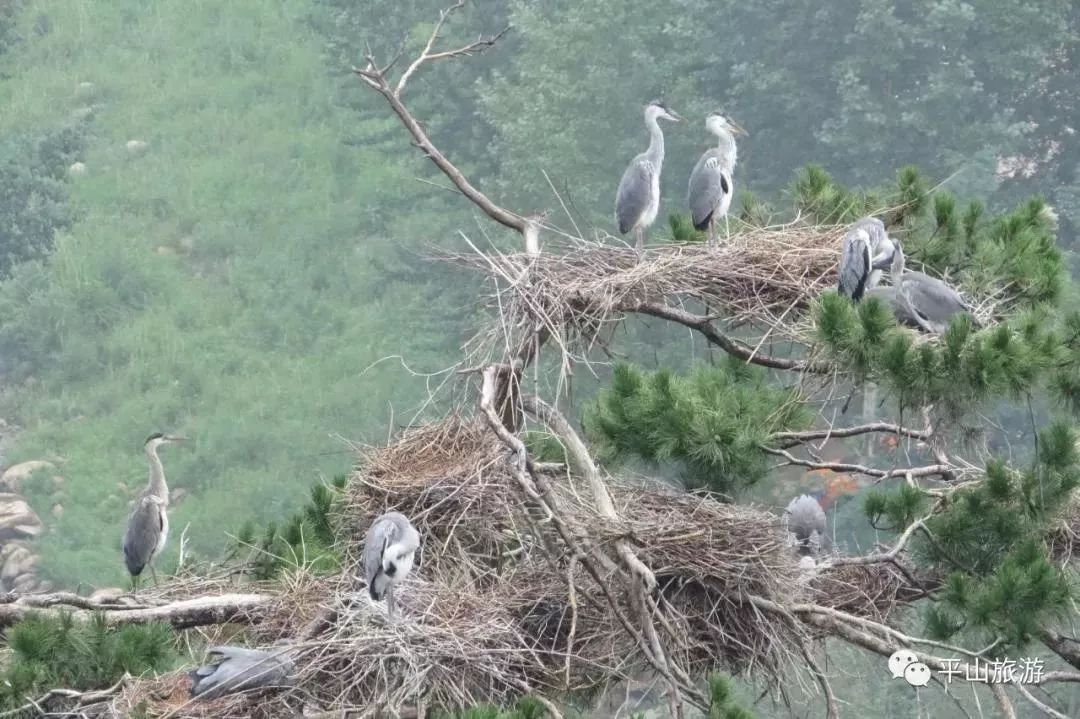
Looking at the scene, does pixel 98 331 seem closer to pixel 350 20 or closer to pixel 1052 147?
pixel 350 20

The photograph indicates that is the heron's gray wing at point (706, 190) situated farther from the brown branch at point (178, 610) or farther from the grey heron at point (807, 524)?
the brown branch at point (178, 610)

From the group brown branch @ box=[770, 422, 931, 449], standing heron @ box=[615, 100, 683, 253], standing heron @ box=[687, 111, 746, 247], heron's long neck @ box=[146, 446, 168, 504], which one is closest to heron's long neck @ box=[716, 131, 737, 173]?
standing heron @ box=[687, 111, 746, 247]

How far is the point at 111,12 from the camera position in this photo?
26.7 m

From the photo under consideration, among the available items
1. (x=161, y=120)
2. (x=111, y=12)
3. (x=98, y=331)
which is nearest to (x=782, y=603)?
(x=98, y=331)

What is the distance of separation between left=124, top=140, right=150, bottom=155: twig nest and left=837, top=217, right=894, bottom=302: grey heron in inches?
796

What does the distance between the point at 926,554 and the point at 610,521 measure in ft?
3.57

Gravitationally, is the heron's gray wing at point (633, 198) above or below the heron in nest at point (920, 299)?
below

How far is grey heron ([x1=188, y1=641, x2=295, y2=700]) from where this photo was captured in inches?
184

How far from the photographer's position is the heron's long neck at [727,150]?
753 centimetres

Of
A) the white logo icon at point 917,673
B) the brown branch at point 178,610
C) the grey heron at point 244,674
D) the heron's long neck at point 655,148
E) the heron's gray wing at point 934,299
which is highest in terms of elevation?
the heron's gray wing at point 934,299

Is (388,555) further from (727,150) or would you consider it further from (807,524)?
(727,150)

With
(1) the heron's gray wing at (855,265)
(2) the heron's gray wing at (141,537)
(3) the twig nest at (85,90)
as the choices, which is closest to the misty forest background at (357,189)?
(3) the twig nest at (85,90)

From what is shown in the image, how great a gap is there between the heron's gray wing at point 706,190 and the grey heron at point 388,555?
7.16ft

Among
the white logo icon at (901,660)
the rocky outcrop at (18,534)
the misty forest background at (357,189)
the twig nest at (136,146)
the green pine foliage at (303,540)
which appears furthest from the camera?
the twig nest at (136,146)
